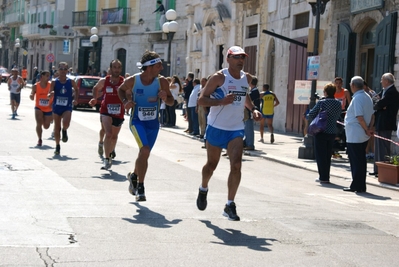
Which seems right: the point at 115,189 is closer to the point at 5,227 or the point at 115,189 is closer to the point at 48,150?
the point at 5,227

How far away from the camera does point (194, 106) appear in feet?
82.0

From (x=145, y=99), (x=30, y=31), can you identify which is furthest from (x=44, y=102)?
(x=30, y=31)

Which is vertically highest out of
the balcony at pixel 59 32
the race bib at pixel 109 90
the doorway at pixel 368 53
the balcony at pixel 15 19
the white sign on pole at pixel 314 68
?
the balcony at pixel 15 19

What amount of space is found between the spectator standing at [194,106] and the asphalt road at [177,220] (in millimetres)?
9569

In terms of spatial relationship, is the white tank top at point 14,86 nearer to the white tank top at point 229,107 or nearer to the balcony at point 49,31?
the white tank top at point 229,107

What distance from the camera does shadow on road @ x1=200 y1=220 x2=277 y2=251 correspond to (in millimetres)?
7637

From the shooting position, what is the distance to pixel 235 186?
29.7 ft

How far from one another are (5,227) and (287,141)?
653 inches

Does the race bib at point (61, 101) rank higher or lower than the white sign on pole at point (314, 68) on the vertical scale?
lower

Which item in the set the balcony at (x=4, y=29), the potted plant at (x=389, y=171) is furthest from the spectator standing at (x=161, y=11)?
the balcony at (x=4, y=29)

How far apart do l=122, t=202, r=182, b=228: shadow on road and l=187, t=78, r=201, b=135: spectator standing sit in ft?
49.8

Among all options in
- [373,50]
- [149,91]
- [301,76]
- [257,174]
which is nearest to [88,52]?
[301,76]

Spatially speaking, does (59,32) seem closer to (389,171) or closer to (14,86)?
(14,86)

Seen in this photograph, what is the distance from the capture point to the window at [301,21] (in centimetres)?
2698
